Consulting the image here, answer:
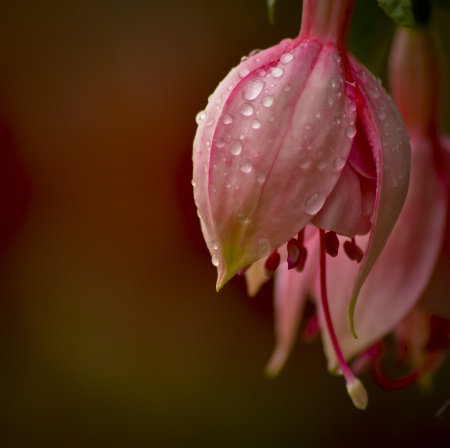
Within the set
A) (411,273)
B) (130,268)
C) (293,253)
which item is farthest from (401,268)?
(130,268)

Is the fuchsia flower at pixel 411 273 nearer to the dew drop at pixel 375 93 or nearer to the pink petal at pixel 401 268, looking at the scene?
the pink petal at pixel 401 268

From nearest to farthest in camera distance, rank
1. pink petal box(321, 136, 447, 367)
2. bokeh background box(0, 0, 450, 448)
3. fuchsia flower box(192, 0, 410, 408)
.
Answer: fuchsia flower box(192, 0, 410, 408) → pink petal box(321, 136, 447, 367) → bokeh background box(0, 0, 450, 448)

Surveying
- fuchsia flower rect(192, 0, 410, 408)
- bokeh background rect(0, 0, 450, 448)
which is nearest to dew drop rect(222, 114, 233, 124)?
fuchsia flower rect(192, 0, 410, 408)

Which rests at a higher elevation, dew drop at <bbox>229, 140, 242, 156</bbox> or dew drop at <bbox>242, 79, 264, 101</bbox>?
dew drop at <bbox>242, 79, 264, 101</bbox>

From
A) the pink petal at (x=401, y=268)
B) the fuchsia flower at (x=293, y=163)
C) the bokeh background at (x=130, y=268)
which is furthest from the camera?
the bokeh background at (x=130, y=268)

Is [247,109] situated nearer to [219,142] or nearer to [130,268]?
[219,142]

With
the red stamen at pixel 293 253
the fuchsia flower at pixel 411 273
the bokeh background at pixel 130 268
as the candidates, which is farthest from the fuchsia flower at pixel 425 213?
the bokeh background at pixel 130 268

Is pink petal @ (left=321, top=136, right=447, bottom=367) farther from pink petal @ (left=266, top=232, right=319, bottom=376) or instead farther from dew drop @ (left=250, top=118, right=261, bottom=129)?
dew drop @ (left=250, top=118, right=261, bottom=129)

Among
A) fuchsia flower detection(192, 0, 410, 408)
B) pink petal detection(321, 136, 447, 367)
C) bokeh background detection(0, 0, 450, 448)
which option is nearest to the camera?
fuchsia flower detection(192, 0, 410, 408)
